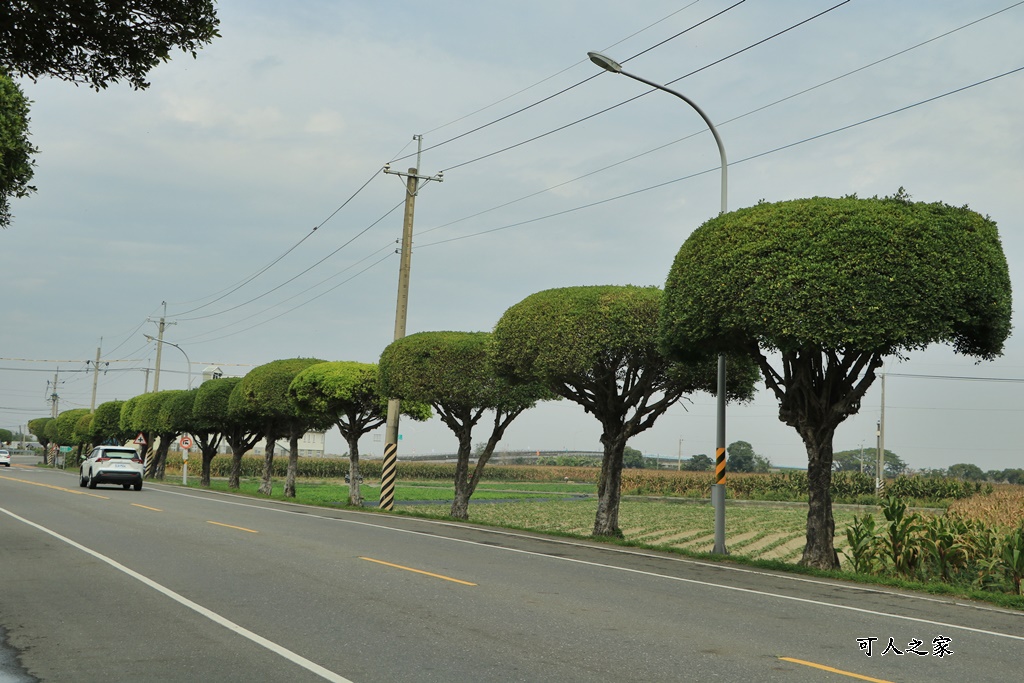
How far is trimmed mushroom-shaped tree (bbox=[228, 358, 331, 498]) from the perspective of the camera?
44.2 metres

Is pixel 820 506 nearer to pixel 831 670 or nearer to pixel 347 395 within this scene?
pixel 831 670

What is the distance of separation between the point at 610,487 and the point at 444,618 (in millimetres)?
14647

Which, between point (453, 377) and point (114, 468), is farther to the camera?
point (114, 468)

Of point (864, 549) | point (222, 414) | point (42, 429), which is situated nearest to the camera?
point (864, 549)

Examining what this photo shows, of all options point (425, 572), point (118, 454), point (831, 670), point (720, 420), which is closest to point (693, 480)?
point (118, 454)

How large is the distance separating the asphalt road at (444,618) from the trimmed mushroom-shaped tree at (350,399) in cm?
1980

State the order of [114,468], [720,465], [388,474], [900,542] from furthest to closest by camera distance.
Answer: [114,468]
[388,474]
[720,465]
[900,542]

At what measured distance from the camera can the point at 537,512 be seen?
43.2 metres

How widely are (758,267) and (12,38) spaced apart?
11252mm

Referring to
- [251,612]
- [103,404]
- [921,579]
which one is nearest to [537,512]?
[921,579]

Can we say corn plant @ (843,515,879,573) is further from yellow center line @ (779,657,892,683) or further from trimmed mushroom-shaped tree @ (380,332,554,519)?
trimmed mushroom-shaped tree @ (380,332,554,519)

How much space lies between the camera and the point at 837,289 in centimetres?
1477

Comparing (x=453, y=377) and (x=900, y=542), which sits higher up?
(x=453, y=377)

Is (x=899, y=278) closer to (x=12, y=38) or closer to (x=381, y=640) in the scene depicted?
(x=381, y=640)
